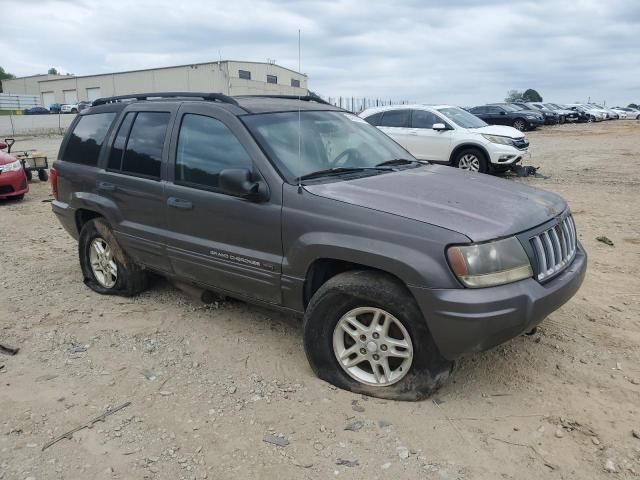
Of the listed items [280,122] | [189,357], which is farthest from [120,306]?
[280,122]

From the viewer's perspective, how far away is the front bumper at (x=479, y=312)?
2.81 meters

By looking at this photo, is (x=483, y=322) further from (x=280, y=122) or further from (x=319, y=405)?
(x=280, y=122)

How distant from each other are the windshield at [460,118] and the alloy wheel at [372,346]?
9.86 m

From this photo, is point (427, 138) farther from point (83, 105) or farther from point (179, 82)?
point (179, 82)

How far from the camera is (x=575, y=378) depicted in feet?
11.2

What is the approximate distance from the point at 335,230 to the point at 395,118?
1013 centimetres

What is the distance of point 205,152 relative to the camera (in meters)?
3.96

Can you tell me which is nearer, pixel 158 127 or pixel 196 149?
pixel 196 149

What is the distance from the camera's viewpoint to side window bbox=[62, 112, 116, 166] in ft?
16.1

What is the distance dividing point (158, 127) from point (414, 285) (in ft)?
8.41

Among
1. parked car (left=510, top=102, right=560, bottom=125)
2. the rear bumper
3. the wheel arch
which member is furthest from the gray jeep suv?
parked car (left=510, top=102, right=560, bottom=125)

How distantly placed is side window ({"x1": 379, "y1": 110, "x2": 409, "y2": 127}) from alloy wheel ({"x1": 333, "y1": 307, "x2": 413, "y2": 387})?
9.97 metres

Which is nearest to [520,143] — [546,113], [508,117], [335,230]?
[335,230]

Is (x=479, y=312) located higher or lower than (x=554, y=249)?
lower
